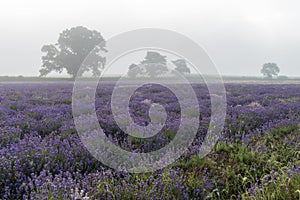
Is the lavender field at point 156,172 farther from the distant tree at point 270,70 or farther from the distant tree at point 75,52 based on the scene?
the distant tree at point 270,70

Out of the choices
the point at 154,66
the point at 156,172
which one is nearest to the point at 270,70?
the point at 154,66

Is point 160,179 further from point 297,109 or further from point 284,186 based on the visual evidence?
point 297,109

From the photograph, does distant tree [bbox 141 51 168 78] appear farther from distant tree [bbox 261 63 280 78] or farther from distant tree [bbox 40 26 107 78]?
distant tree [bbox 261 63 280 78]

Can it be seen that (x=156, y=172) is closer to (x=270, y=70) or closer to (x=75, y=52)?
(x=75, y=52)

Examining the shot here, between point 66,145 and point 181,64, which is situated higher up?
point 181,64

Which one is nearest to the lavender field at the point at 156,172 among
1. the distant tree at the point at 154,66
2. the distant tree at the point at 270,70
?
the distant tree at the point at 154,66

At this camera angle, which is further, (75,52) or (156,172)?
(75,52)

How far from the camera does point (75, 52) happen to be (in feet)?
152

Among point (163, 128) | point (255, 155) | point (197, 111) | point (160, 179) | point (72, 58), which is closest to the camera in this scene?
point (160, 179)

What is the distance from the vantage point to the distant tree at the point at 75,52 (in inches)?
1757

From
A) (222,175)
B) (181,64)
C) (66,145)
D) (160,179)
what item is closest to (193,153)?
(222,175)

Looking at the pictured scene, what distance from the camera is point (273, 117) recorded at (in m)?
5.80

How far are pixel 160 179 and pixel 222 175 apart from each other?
799mm

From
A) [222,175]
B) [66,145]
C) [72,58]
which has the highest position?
[72,58]
